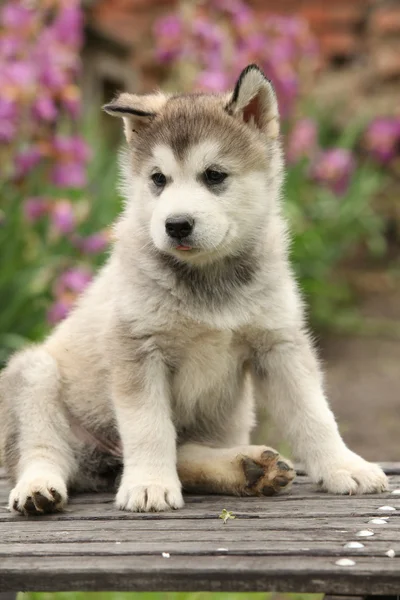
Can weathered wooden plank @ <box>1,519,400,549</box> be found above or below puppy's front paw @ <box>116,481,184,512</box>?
below

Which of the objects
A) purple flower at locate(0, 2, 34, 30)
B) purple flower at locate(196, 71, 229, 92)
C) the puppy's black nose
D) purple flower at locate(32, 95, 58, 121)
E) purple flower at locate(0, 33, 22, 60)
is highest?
purple flower at locate(196, 71, 229, 92)

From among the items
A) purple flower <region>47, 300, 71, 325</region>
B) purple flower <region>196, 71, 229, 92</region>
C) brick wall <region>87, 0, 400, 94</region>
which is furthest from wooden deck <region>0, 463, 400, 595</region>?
brick wall <region>87, 0, 400, 94</region>

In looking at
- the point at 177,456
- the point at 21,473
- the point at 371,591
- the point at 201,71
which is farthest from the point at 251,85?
the point at 201,71

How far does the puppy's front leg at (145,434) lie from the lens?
292 centimetres

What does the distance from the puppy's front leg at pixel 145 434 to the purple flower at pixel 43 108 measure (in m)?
2.31

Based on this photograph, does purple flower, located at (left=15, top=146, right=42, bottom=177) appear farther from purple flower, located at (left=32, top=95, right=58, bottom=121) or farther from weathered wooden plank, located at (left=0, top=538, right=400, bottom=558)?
weathered wooden plank, located at (left=0, top=538, right=400, bottom=558)

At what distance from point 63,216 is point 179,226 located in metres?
2.16

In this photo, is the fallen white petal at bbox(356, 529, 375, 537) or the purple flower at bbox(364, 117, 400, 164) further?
the purple flower at bbox(364, 117, 400, 164)

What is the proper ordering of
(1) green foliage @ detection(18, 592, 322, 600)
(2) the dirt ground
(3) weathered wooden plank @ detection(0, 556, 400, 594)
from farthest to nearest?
1. (2) the dirt ground
2. (1) green foliage @ detection(18, 592, 322, 600)
3. (3) weathered wooden plank @ detection(0, 556, 400, 594)

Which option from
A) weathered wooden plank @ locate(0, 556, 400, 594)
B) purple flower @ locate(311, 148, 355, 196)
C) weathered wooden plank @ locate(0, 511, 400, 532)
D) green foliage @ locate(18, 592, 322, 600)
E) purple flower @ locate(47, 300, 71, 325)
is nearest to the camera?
weathered wooden plank @ locate(0, 556, 400, 594)

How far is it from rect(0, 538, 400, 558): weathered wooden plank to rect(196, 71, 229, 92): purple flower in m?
3.93

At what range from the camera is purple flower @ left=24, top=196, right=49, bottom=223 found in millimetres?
5035

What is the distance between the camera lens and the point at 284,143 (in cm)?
718

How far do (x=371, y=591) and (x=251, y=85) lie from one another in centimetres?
162
